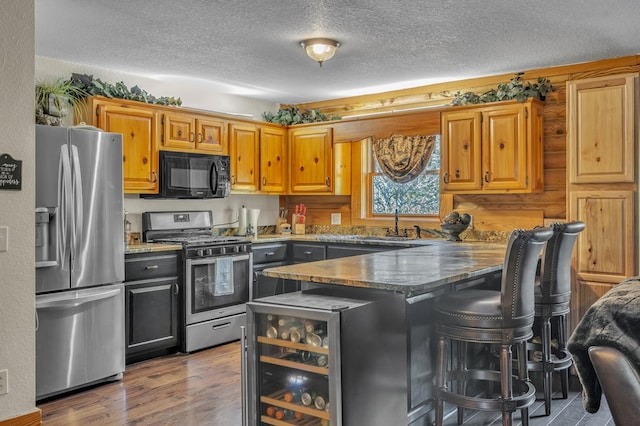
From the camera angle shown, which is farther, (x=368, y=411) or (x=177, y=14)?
(x=177, y=14)

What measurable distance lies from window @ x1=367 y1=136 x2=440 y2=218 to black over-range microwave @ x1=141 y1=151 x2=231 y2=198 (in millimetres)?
1652

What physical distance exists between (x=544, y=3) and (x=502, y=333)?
6.46 ft

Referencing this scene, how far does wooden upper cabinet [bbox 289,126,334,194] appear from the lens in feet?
19.5

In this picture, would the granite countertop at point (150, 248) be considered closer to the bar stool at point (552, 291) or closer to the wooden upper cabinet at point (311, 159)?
the wooden upper cabinet at point (311, 159)

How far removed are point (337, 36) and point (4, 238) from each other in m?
2.47

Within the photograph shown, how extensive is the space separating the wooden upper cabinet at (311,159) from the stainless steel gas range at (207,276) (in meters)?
1.18

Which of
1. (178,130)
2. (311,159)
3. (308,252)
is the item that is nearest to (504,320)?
(308,252)

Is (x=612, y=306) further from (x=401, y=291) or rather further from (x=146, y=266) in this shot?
(x=146, y=266)

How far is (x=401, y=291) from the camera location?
8.08 ft

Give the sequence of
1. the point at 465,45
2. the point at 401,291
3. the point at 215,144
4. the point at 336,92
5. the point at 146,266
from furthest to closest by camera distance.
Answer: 1. the point at 336,92
2. the point at 215,144
3. the point at 146,266
4. the point at 465,45
5. the point at 401,291

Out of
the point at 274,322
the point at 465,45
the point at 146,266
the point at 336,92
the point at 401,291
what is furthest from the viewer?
the point at 336,92

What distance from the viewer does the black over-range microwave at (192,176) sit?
491cm

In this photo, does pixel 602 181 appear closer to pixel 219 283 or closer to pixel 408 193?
pixel 408 193


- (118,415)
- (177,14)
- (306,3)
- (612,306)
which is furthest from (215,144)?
(612,306)
